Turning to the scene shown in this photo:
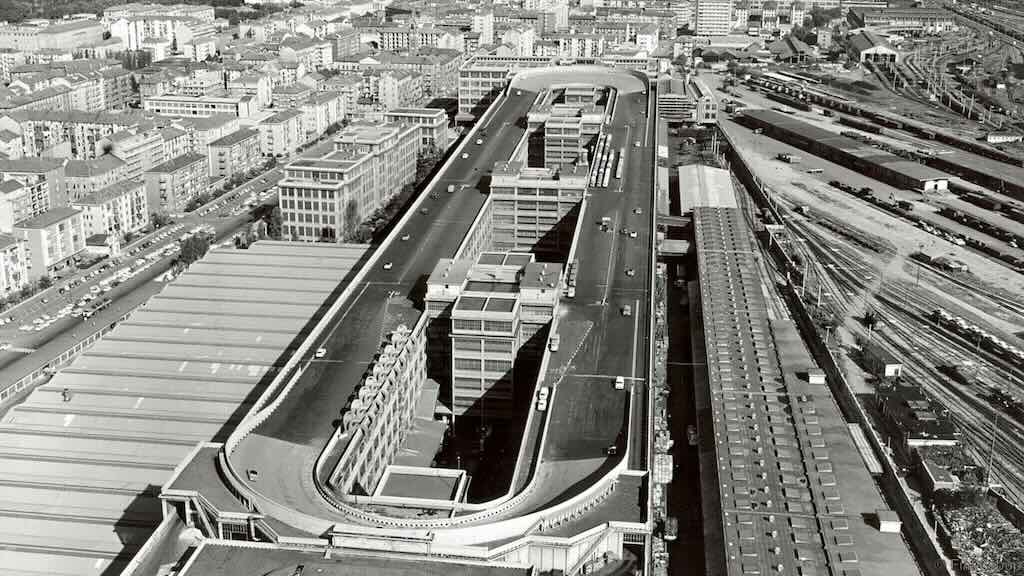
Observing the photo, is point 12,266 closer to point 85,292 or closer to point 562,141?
point 85,292

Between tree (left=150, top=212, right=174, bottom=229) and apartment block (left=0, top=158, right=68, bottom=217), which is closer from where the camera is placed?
apartment block (left=0, top=158, right=68, bottom=217)

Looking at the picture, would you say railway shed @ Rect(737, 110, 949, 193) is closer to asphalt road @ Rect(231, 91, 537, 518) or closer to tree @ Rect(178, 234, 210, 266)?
asphalt road @ Rect(231, 91, 537, 518)

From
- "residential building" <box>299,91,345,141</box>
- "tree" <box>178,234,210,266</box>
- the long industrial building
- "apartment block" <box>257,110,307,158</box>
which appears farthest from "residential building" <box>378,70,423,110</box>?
the long industrial building

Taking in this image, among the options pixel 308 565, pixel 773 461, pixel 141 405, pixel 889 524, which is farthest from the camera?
pixel 141 405

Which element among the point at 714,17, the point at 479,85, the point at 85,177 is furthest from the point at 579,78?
the point at 714,17

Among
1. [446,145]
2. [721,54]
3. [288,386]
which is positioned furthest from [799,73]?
[288,386]

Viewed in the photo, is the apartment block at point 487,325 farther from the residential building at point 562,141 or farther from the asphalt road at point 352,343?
the residential building at point 562,141
